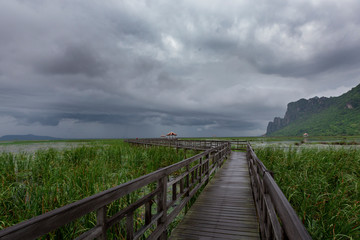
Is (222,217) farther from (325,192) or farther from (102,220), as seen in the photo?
(325,192)

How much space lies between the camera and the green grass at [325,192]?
13.9 ft

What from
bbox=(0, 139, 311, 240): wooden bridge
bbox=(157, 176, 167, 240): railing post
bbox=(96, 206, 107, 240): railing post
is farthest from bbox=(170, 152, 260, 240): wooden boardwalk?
bbox=(96, 206, 107, 240): railing post

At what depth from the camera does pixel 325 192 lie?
20.6 feet

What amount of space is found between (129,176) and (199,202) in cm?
458

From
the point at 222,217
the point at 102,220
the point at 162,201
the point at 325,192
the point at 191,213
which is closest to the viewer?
the point at 102,220

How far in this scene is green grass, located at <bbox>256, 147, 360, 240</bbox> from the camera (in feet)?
13.9

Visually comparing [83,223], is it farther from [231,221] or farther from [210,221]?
[231,221]

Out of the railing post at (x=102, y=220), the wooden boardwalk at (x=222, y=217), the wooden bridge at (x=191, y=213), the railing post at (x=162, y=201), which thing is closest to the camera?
the wooden bridge at (x=191, y=213)

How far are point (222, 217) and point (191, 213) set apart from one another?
838mm

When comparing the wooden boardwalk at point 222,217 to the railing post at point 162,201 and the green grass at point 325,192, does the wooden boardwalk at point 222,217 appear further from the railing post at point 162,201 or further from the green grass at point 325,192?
the green grass at point 325,192

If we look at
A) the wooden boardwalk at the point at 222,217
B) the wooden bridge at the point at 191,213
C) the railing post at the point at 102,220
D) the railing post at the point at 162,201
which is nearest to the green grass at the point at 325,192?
the wooden bridge at the point at 191,213

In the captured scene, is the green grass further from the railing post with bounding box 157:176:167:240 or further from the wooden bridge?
the railing post with bounding box 157:176:167:240

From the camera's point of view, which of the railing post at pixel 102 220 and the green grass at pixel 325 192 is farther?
the green grass at pixel 325 192

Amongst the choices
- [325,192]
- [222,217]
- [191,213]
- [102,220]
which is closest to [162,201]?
[102,220]
